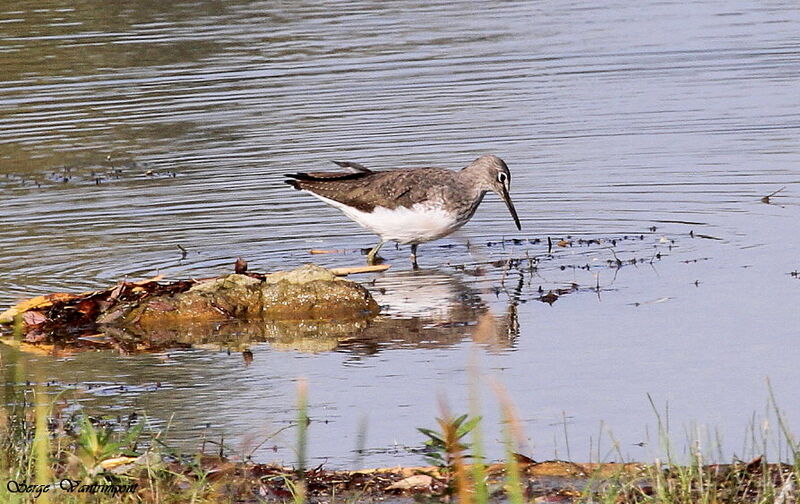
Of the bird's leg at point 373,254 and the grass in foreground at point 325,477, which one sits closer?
the grass in foreground at point 325,477

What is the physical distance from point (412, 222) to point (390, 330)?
6.68ft

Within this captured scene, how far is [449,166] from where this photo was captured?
15.7m

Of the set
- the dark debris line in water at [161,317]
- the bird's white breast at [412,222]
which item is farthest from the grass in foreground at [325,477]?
the bird's white breast at [412,222]

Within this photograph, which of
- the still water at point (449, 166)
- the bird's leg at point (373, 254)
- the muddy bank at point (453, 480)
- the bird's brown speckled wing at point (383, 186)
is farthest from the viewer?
the bird's leg at point (373, 254)

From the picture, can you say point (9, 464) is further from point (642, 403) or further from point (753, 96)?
point (753, 96)

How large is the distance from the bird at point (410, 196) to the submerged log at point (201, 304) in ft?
4.68

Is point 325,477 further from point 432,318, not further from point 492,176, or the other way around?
point 492,176

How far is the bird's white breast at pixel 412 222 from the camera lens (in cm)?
1209

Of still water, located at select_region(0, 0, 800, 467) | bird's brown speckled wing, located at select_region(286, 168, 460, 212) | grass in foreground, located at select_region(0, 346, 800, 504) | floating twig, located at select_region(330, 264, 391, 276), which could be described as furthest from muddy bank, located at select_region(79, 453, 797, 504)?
bird's brown speckled wing, located at select_region(286, 168, 460, 212)

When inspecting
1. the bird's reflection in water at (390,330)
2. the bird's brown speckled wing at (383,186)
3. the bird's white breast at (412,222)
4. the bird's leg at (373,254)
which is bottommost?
the bird's reflection in water at (390,330)

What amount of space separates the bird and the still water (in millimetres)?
352

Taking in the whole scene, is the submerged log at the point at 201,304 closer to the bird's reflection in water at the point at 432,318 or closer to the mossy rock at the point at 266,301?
the mossy rock at the point at 266,301

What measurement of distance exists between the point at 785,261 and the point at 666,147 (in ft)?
16.3

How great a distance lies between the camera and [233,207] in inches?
570
